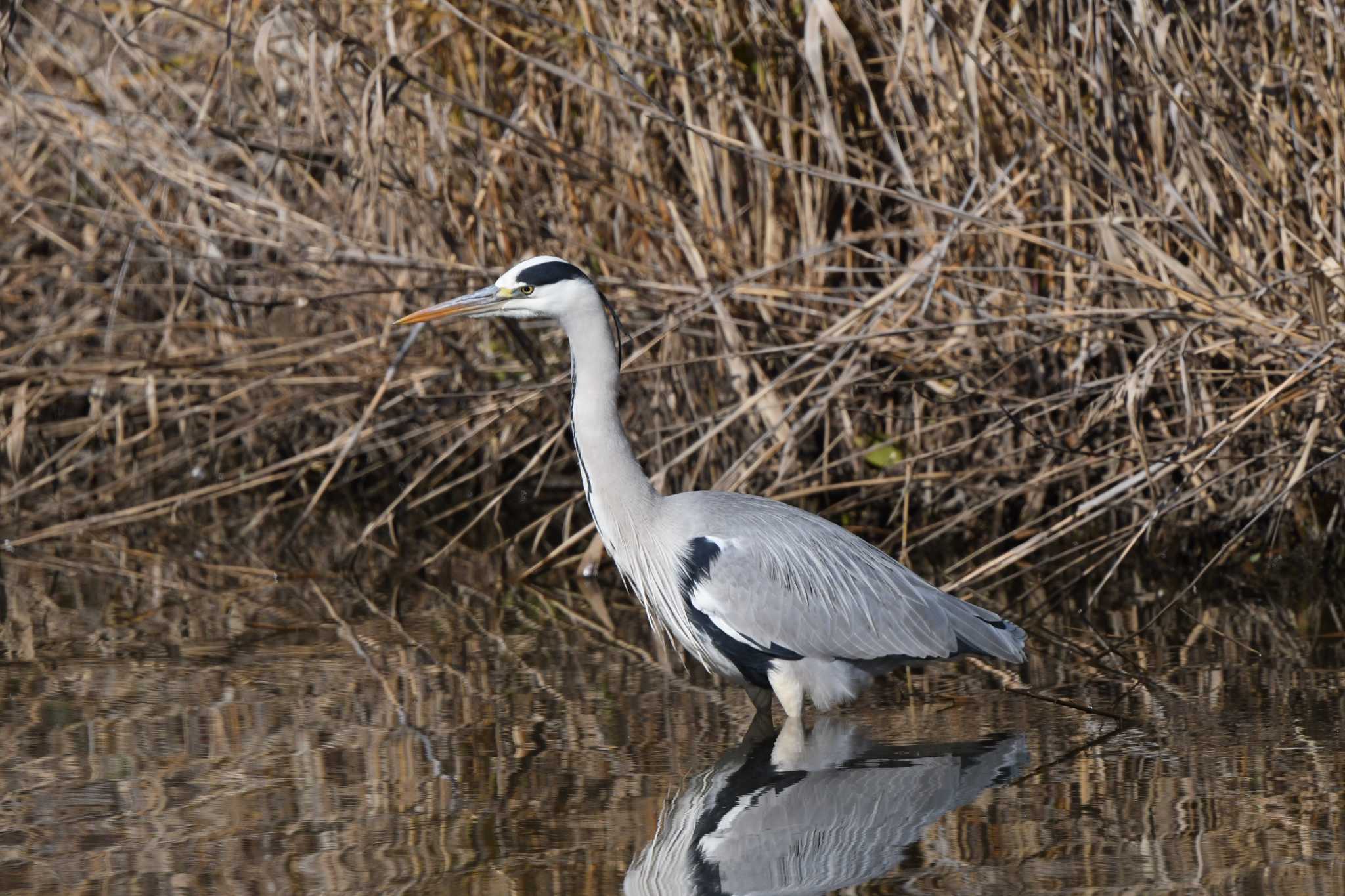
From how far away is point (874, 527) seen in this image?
233 inches

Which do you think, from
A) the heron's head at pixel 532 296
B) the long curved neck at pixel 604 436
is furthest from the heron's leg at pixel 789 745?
the heron's head at pixel 532 296

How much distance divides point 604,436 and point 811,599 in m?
0.67

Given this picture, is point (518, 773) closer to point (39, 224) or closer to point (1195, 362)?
point (1195, 362)

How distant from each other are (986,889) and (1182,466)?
2813 mm

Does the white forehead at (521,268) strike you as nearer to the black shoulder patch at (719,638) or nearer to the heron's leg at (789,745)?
the black shoulder patch at (719,638)

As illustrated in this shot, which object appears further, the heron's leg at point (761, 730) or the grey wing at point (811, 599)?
the grey wing at point (811, 599)

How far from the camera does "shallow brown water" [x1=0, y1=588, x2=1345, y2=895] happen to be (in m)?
2.93

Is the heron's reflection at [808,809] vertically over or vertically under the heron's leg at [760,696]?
under

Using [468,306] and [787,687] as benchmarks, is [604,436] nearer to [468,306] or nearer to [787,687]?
[468,306]

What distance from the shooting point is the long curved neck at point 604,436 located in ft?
14.0

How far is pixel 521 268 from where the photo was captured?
4.31 m

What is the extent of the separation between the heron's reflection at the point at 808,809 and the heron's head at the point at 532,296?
1.21 m

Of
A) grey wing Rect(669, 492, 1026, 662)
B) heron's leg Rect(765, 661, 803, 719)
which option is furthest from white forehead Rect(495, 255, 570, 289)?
heron's leg Rect(765, 661, 803, 719)

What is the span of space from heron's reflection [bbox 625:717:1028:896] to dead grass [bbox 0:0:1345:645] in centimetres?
98
